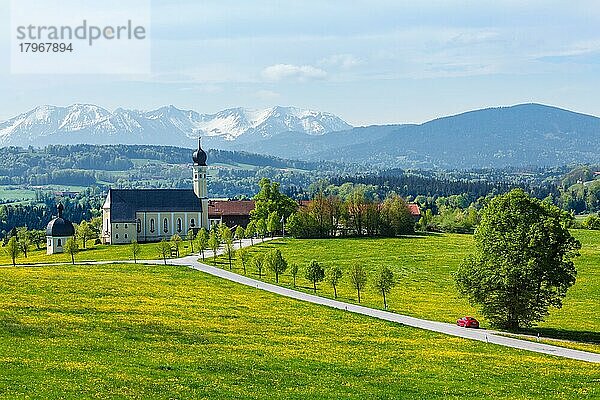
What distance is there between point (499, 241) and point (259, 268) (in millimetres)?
32290

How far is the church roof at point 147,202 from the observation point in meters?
134

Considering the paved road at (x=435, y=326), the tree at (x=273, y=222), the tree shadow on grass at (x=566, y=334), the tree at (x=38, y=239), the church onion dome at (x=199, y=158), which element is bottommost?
the tree shadow on grass at (x=566, y=334)

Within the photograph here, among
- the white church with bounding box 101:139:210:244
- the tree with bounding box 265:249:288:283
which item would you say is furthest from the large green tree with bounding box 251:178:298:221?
the tree with bounding box 265:249:288:283

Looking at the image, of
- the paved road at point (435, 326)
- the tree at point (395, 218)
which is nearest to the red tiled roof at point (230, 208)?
the tree at point (395, 218)

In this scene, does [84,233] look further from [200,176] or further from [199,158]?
[199,158]

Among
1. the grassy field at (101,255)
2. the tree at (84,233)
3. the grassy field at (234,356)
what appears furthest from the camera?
the tree at (84,233)

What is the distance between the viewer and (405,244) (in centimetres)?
12312

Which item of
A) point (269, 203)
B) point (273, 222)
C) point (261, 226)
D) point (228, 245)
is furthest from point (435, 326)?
point (269, 203)

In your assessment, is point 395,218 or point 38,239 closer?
point 38,239

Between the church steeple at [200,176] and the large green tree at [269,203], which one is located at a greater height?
the church steeple at [200,176]

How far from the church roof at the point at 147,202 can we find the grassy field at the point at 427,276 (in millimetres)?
25201

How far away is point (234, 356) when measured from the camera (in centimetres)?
3662

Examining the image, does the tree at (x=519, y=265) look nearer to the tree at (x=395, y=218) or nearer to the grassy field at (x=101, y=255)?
the grassy field at (x=101, y=255)

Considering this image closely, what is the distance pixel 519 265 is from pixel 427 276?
114ft
